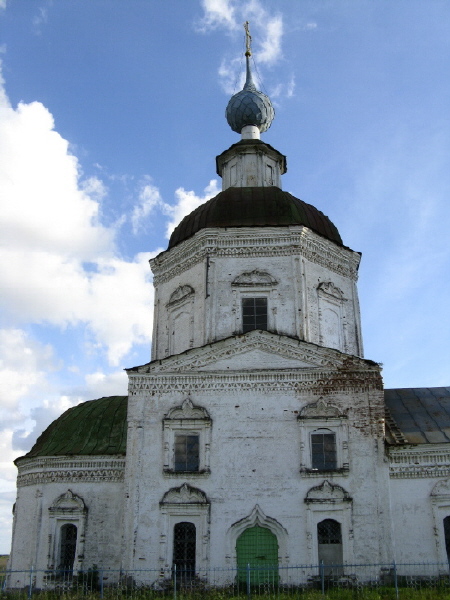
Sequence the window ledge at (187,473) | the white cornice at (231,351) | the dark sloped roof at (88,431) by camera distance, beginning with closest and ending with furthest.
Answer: the window ledge at (187,473), the white cornice at (231,351), the dark sloped roof at (88,431)

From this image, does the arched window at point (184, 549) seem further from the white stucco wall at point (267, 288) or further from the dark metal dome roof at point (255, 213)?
the dark metal dome roof at point (255, 213)

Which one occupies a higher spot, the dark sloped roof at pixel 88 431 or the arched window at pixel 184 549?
the dark sloped roof at pixel 88 431

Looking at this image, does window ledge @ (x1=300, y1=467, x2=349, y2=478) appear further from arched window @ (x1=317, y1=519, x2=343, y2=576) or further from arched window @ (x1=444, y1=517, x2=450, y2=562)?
arched window @ (x1=444, y1=517, x2=450, y2=562)

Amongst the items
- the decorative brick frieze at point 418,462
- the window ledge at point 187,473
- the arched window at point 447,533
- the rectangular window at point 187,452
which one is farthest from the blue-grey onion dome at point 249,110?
the arched window at point 447,533

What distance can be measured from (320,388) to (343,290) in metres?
3.71

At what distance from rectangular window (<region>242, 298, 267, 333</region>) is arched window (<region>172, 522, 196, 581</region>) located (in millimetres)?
4697

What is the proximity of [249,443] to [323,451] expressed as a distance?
155 centimetres

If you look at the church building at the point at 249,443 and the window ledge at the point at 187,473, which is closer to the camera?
the church building at the point at 249,443

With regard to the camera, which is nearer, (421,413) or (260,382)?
(260,382)

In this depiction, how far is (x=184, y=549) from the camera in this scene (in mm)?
12336

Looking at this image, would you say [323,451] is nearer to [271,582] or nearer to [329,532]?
[329,532]

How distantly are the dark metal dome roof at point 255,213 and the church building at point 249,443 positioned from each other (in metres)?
0.07

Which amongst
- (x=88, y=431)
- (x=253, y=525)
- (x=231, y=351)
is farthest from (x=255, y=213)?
(x=253, y=525)

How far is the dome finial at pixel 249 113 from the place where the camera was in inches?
795
